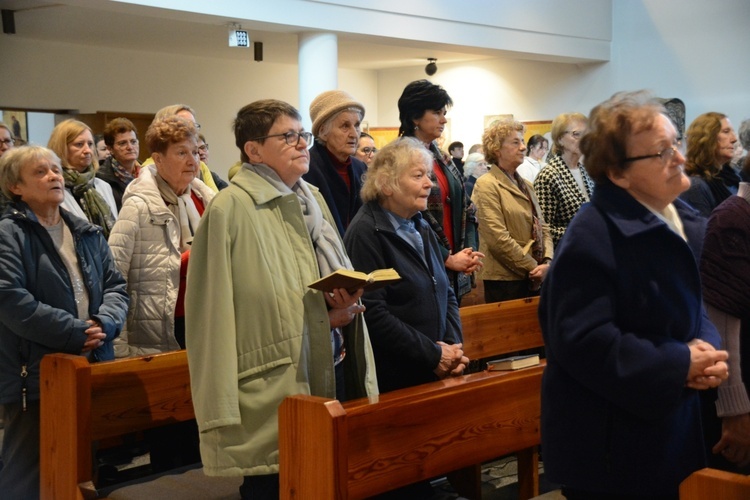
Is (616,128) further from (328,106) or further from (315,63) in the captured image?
(315,63)

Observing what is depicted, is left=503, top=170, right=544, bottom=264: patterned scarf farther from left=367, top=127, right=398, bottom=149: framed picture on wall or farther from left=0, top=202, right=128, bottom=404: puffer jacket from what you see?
left=367, top=127, right=398, bottom=149: framed picture on wall

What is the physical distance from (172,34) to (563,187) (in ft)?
23.8

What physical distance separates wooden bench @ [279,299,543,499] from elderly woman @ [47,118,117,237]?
6.73 ft

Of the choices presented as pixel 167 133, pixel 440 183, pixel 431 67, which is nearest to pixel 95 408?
pixel 167 133

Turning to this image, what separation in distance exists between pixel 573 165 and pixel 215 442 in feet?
10.5

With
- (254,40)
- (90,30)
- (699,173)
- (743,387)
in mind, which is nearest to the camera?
(743,387)

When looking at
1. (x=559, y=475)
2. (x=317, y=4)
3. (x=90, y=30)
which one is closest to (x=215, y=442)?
(x=559, y=475)

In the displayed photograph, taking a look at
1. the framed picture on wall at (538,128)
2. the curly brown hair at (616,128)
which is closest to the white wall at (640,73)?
the framed picture on wall at (538,128)

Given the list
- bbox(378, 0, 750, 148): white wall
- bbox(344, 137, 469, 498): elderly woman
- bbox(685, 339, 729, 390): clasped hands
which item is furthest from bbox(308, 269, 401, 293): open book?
bbox(378, 0, 750, 148): white wall

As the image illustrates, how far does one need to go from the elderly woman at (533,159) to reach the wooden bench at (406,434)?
21.9ft

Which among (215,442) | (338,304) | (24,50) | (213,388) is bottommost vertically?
(215,442)

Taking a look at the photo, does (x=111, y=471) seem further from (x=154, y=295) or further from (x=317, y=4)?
(x=317, y=4)

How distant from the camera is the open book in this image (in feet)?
7.63

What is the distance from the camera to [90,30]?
1054 centimetres
